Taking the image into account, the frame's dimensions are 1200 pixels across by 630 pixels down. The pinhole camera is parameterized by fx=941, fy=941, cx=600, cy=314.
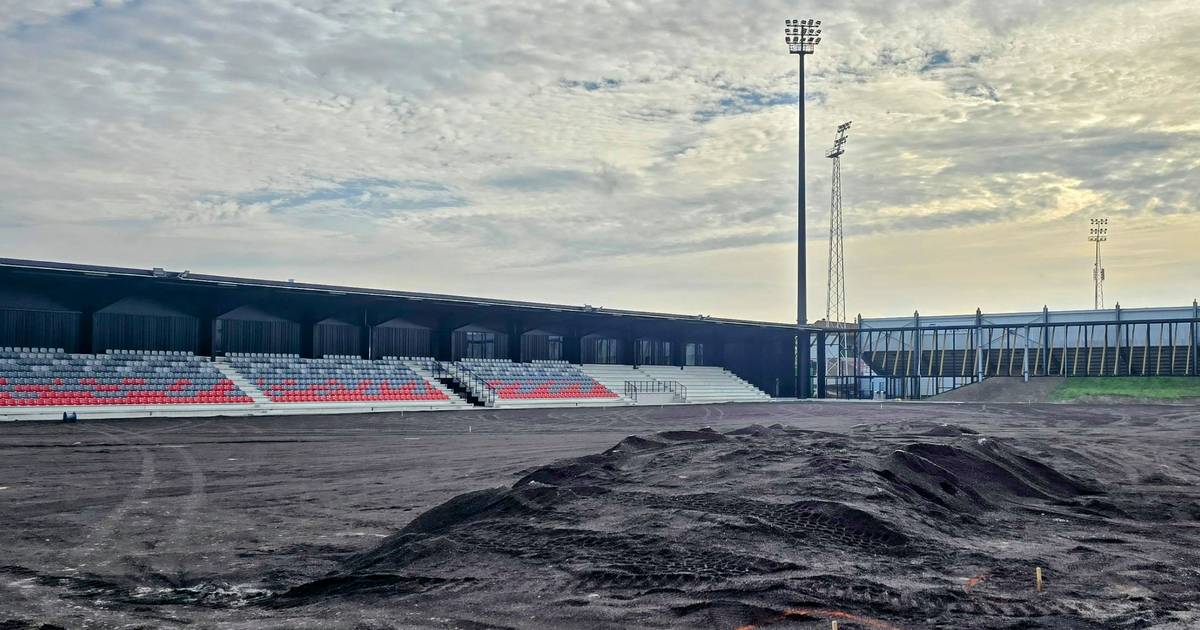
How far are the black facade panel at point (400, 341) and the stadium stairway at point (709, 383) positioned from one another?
17.7m

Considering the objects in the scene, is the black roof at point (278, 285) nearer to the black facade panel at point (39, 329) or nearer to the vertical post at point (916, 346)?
the black facade panel at point (39, 329)

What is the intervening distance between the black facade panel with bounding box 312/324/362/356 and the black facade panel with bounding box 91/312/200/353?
697cm

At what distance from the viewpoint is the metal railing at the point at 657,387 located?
6538 cm

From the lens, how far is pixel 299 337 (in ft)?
177

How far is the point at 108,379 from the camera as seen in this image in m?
42.2

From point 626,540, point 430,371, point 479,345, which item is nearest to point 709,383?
point 479,345

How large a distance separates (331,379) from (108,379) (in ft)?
36.9

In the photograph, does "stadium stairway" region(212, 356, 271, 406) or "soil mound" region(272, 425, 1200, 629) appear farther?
"stadium stairway" region(212, 356, 271, 406)

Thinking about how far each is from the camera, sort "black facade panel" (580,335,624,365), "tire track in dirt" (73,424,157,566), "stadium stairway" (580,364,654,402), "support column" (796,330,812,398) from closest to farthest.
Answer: "tire track in dirt" (73,424,157,566)
"stadium stairway" (580,364,654,402)
"black facade panel" (580,335,624,365)
"support column" (796,330,812,398)

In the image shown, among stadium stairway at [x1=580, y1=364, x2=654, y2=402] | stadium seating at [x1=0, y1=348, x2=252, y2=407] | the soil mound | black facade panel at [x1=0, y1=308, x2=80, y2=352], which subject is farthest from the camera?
stadium stairway at [x1=580, y1=364, x2=654, y2=402]

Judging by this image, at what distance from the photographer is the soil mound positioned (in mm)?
9820

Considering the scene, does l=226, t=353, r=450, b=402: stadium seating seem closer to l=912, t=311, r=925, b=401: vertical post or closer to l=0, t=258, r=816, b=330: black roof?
l=0, t=258, r=816, b=330: black roof

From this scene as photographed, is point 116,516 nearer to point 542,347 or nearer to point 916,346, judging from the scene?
point 542,347

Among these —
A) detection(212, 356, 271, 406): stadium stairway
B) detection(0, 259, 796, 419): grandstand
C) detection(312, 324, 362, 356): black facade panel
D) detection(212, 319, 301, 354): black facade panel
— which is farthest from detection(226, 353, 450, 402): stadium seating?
detection(312, 324, 362, 356): black facade panel
